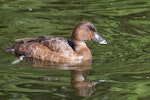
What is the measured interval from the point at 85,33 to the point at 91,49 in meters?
0.57

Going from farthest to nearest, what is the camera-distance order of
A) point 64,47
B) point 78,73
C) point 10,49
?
point 10,49, point 64,47, point 78,73

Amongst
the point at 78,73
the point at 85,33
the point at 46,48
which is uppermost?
the point at 85,33

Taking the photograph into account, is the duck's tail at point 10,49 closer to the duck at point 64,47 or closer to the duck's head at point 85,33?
the duck at point 64,47

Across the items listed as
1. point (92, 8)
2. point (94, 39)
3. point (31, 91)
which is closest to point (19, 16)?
point (92, 8)

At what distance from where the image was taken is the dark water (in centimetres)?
909

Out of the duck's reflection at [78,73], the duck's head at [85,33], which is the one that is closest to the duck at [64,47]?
the duck's head at [85,33]

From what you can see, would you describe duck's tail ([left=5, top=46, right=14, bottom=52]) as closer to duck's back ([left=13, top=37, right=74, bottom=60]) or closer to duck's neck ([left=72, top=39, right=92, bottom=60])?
duck's back ([left=13, top=37, right=74, bottom=60])

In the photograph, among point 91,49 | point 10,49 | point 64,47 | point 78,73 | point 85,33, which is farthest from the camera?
point 91,49

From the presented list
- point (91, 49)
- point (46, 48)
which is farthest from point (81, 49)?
point (46, 48)

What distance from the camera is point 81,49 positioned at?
11.3 metres

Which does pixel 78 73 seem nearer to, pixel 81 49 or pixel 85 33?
pixel 81 49

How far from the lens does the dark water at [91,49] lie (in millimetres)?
9086

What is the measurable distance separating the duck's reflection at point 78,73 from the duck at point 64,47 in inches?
7.9

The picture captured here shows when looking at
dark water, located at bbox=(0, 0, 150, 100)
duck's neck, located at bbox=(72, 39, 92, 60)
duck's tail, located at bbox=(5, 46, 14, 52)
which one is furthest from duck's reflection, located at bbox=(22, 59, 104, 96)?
duck's tail, located at bbox=(5, 46, 14, 52)
